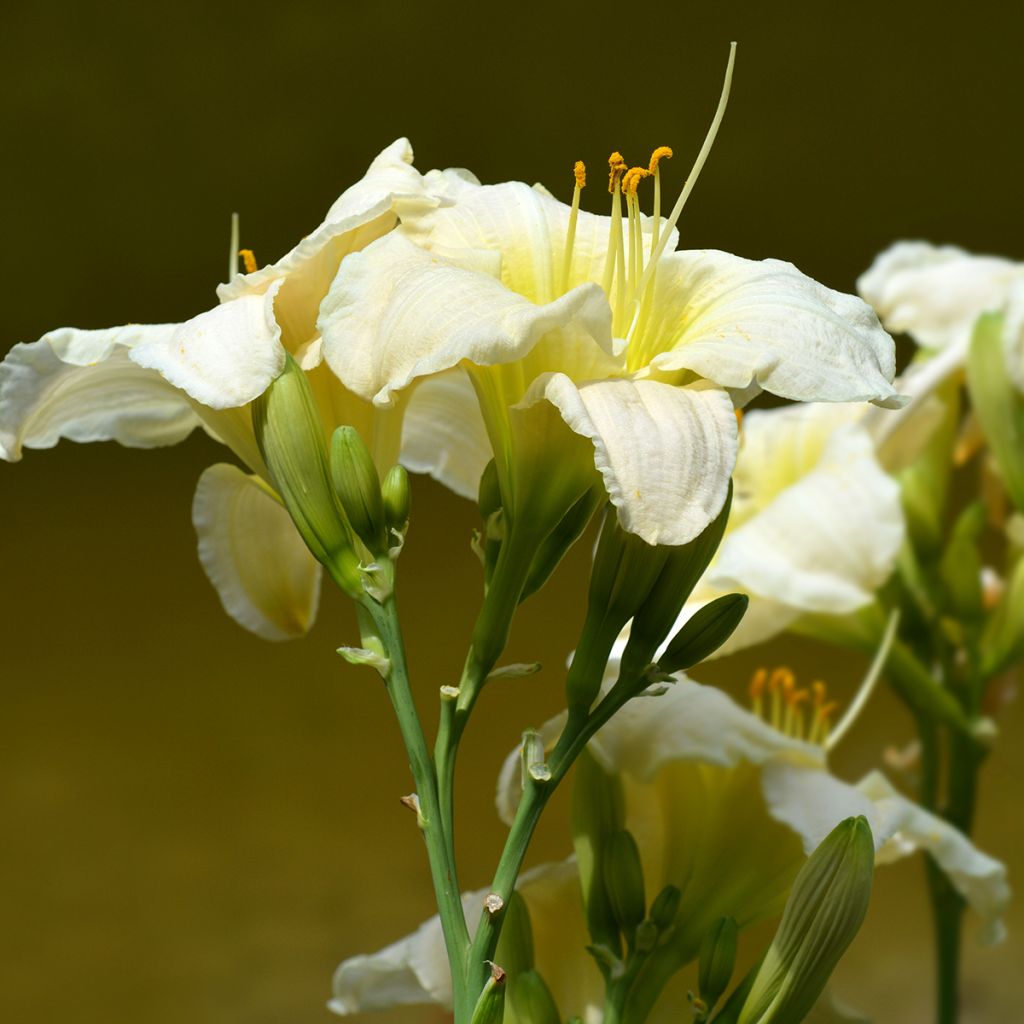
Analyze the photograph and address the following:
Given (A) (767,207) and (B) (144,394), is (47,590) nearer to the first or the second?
(A) (767,207)

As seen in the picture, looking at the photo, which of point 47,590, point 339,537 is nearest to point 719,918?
point 339,537

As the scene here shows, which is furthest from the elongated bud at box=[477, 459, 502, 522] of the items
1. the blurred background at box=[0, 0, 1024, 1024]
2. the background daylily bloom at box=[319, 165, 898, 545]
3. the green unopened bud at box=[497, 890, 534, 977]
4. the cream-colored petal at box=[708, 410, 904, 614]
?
the blurred background at box=[0, 0, 1024, 1024]

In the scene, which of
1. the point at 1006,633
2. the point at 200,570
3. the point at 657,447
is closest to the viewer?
the point at 657,447

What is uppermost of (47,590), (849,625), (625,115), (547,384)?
(547,384)

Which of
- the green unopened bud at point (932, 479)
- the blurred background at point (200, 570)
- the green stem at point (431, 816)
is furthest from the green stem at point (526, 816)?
the blurred background at point (200, 570)

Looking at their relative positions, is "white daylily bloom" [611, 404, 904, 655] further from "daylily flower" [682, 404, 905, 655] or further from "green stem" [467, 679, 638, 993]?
"green stem" [467, 679, 638, 993]

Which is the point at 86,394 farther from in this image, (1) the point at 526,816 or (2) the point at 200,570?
(2) the point at 200,570

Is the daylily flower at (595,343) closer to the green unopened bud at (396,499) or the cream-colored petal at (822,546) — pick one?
the green unopened bud at (396,499)

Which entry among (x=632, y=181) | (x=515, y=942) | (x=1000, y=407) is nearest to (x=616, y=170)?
(x=632, y=181)
